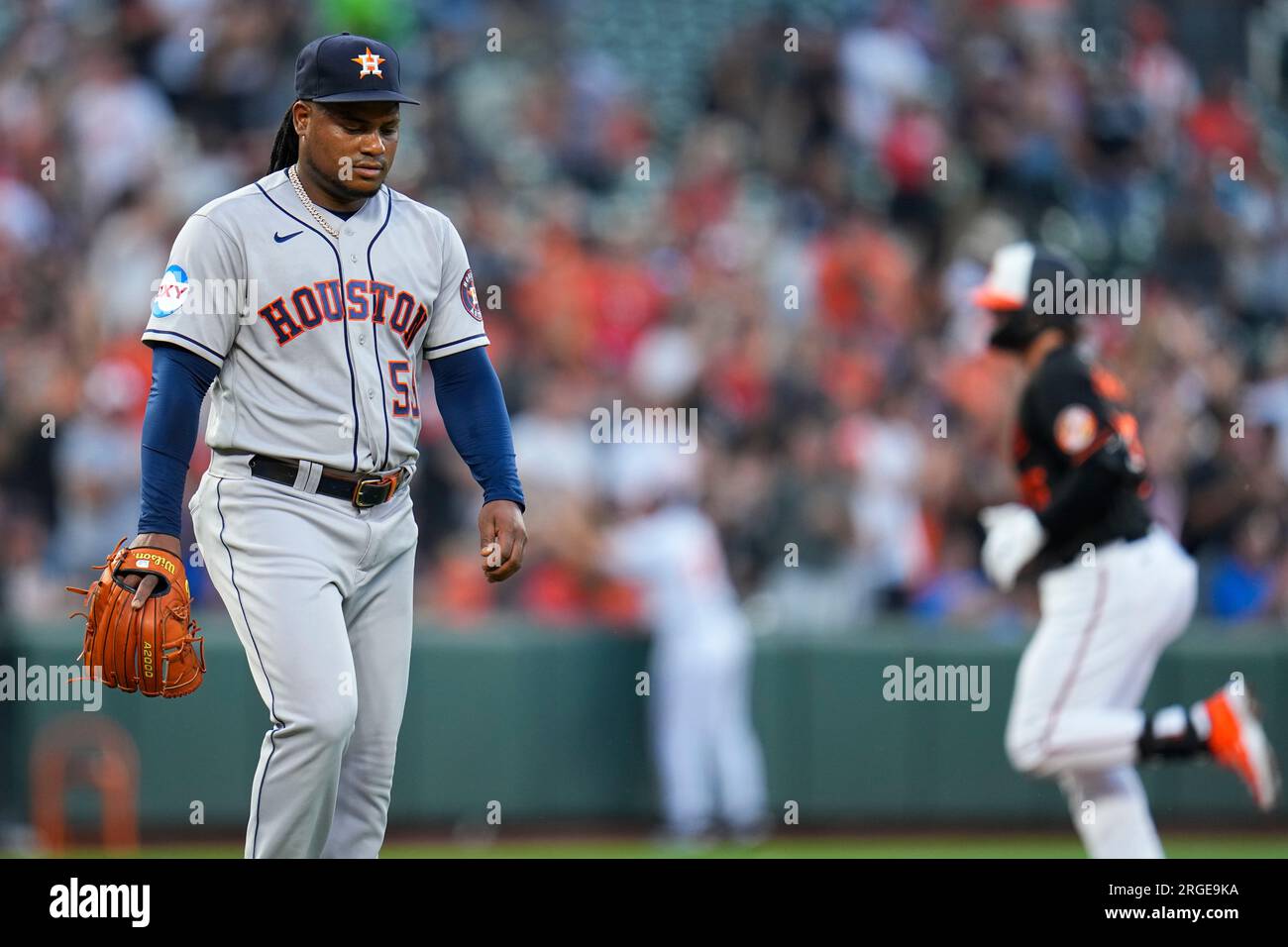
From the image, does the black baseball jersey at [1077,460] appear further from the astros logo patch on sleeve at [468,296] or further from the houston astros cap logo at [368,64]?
the houston astros cap logo at [368,64]

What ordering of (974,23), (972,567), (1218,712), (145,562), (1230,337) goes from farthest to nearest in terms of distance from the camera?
(974,23) → (1230,337) → (972,567) → (1218,712) → (145,562)

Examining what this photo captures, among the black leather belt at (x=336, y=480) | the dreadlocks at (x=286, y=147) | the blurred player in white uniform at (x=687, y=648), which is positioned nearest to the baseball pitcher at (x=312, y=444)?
the black leather belt at (x=336, y=480)

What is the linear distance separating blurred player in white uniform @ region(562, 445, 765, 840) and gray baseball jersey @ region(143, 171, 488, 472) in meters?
5.35

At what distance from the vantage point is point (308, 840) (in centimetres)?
442

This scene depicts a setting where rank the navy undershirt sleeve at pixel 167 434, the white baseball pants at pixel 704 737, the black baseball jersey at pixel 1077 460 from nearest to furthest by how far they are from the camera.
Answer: the navy undershirt sleeve at pixel 167 434, the black baseball jersey at pixel 1077 460, the white baseball pants at pixel 704 737

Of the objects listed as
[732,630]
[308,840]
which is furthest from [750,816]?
[308,840]

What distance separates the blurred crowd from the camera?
32.9 feet

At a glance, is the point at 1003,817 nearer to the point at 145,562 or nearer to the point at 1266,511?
the point at 1266,511

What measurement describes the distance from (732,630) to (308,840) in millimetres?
5692

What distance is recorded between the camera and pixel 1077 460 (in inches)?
237

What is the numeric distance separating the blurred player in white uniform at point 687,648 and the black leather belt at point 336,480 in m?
5.38

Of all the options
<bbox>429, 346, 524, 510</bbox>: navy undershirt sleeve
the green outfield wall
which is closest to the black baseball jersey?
<bbox>429, 346, 524, 510</bbox>: navy undershirt sleeve

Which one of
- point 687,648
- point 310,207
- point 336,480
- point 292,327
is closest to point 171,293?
point 292,327

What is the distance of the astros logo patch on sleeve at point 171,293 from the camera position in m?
4.38
